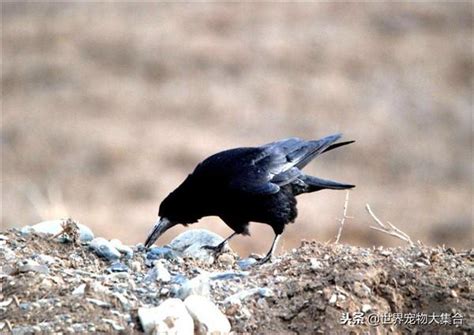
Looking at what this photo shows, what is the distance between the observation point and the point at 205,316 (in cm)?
495

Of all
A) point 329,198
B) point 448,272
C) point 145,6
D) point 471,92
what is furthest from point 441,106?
point 448,272

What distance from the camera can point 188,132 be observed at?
65.1ft

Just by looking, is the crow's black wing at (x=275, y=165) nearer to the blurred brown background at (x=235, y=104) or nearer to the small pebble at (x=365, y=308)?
the small pebble at (x=365, y=308)

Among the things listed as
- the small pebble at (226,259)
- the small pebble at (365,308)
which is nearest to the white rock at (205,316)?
the small pebble at (365,308)

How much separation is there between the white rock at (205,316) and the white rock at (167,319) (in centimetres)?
4

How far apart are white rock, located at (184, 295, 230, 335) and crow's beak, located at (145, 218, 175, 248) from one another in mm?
2251

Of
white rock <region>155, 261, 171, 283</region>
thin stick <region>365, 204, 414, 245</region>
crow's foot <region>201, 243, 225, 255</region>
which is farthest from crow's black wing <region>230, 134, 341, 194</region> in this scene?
white rock <region>155, 261, 171, 283</region>

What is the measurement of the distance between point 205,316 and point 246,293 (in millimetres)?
488

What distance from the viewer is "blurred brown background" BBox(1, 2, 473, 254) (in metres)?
17.0

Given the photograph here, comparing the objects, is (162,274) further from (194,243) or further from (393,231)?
(393,231)

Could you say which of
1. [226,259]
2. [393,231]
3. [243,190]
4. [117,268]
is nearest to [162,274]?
[117,268]

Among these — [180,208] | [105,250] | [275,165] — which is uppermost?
[275,165]

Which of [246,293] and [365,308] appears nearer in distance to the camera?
[365,308]

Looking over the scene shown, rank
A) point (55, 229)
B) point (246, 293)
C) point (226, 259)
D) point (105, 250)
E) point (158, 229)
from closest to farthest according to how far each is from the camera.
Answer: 1. point (246, 293)
2. point (105, 250)
3. point (55, 229)
4. point (226, 259)
5. point (158, 229)
